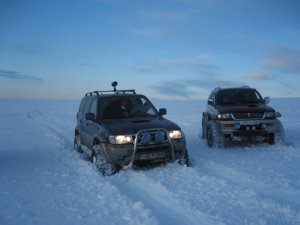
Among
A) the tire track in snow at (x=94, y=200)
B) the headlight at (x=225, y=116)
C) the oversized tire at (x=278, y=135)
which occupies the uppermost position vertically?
the headlight at (x=225, y=116)

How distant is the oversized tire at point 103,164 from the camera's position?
7612 mm

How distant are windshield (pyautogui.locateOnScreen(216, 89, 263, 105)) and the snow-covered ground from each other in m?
2.44

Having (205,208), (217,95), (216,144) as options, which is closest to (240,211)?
(205,208)

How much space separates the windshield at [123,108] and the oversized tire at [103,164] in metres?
1.07

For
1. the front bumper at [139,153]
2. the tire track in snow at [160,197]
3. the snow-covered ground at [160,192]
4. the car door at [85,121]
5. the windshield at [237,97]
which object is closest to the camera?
the tire track in snow at [160,197]

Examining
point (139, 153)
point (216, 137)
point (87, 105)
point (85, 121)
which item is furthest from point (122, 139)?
point (216, 137)

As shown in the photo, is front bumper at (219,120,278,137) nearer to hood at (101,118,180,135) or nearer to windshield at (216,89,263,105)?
windshield at (216,89,263,105)

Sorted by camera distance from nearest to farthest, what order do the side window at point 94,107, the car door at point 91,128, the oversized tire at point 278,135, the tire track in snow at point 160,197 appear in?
the tire track in snow at point 160,197, the car door at point 91,128, the side window at point 94,107, the oversized tire at point 278,135

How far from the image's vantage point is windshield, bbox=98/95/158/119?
8.83m

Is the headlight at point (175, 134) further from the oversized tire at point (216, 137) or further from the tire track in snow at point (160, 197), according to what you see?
the oversized tire at point (216, 137)

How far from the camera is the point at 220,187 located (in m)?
6.35

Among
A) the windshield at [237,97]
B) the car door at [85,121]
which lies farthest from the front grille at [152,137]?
the windshield at [237,97]

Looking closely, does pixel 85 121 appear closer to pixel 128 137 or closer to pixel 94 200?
pixel 128 137

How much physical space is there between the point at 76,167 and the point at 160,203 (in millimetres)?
3469
